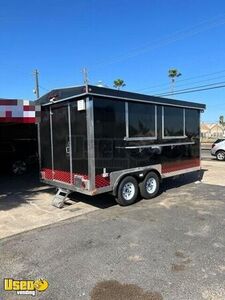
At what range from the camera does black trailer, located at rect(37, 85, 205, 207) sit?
25.3 feet

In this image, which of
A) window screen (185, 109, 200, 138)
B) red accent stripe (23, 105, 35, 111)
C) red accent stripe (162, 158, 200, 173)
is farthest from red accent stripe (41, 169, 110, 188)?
window screen (185, 109, 200, 138)

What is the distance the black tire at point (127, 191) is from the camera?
832 cm

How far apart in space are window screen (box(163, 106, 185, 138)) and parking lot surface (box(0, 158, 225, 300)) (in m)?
2.57

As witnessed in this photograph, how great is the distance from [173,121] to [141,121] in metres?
1.59

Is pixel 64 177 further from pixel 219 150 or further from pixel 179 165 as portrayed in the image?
pixel 219 150

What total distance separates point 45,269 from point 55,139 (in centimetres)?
459

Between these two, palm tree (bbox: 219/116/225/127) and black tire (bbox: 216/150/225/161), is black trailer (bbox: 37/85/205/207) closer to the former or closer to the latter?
black tire (bbox: 216/150/225/161)

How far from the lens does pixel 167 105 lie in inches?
378

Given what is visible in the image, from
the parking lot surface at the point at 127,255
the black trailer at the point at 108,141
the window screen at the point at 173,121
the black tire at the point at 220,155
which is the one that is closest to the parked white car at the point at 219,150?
the black tire at the point at 220,155

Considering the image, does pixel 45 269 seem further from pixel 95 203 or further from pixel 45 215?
pixel 95 203

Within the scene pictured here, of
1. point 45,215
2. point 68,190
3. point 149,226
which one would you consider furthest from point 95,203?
point 149,226

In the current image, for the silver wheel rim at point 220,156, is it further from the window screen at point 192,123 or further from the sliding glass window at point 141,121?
the sliding glass window at point 141,121

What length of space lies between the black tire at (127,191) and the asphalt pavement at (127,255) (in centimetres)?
41

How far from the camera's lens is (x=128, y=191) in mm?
8625
